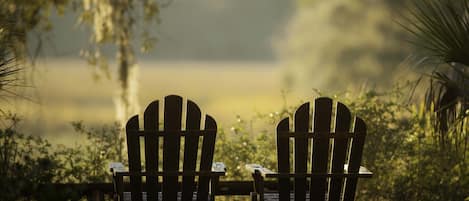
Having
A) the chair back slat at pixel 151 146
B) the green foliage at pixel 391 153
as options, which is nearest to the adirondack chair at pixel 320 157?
the chair back slat at pixel 151 146

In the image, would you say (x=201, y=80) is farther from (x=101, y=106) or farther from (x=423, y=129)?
(x=423, y=129)

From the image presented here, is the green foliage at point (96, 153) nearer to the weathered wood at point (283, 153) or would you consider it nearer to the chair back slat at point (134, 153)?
the chair back slat at point (134, 153)

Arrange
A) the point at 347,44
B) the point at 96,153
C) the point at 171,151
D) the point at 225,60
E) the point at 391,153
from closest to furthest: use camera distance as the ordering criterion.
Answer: the point at 171,151 < the point at 96,153 < the point at 391,153 < the point at 347,44 < the point at 225,60

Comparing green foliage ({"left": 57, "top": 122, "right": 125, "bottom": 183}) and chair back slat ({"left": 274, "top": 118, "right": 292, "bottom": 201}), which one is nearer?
chair back slat ({"left": 274, "top": 118, "right": 292, "bottom": 201})

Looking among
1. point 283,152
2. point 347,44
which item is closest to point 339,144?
point 283,152

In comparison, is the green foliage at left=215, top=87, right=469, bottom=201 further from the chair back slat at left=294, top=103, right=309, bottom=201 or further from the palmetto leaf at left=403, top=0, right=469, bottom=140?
the chair back slat at left=294, top=103, right=309, bottom=201

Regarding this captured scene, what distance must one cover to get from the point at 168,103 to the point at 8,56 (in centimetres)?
116

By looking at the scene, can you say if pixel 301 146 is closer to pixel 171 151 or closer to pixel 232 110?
pixel 171 151

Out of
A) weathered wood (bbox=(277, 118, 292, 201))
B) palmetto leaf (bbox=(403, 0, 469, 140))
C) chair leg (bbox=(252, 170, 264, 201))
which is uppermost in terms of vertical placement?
palmetto leaf (bbox=(403, 0, 469, 140))

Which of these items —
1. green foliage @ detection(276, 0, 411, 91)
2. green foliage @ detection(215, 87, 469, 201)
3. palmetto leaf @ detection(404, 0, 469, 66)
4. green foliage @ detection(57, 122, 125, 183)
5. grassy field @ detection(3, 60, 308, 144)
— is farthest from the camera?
grassy field @ detection(3, 60, 308, 144)

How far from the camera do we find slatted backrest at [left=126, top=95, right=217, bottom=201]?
5453 millimetres

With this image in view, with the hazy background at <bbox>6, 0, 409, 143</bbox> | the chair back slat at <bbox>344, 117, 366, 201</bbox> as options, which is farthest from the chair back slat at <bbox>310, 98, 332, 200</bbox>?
the hazy background at <bbox>6, 0, 409, 143</bbox>

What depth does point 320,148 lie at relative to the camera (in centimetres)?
546

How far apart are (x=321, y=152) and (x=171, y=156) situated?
860mm
